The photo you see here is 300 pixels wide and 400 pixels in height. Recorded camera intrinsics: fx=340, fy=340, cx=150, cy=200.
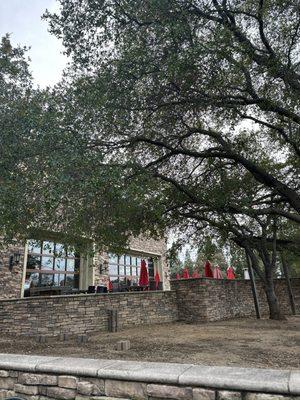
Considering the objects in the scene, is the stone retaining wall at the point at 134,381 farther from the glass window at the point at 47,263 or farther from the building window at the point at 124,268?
the building window at the point at 124,268

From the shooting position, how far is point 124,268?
59.0 ft

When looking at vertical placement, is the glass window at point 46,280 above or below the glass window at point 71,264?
below

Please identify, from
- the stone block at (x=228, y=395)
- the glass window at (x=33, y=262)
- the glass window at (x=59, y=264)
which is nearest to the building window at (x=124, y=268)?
the glass window at (x=59, y=264)

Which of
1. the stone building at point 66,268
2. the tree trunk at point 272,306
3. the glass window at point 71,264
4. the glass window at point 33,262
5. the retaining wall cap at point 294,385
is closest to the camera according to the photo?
the retaining wall cap at point 294,385

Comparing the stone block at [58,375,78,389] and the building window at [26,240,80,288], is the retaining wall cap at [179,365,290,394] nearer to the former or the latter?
the stone block at [58,375,78,389]

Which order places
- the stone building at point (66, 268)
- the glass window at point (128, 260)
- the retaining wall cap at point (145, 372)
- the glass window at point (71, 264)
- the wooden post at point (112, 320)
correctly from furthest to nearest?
the glass window at point (128, 260) < the glass window at point (71, 264) < the stone building at point (66, 268) < the wooden post at point (112, 320) < the retaining wall cap at point (145, 372)

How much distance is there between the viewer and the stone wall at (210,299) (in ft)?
43.7

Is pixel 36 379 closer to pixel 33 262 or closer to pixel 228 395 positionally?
pixel 228 395

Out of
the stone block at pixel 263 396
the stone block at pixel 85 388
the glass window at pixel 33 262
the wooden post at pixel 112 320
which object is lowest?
the stone block at pixel 263 396

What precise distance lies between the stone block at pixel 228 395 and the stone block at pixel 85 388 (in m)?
1.34

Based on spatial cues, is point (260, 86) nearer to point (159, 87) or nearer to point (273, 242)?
point (159, 87)

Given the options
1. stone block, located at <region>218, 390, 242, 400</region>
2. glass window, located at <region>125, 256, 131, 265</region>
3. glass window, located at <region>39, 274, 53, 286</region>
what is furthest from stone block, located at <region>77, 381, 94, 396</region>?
glass window, located at <region>125, 256, 131, 265</region>

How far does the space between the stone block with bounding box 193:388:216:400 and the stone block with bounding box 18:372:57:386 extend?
159 centimetres

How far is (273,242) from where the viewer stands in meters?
13.6
